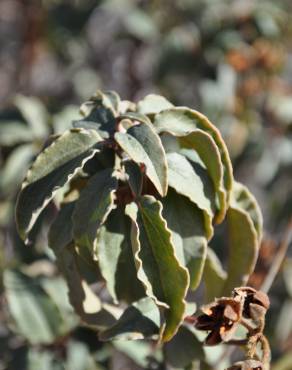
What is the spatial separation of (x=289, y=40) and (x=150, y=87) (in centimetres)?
54

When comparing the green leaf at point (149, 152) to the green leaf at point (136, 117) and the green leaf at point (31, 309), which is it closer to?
the green leaf at point (136, 117)

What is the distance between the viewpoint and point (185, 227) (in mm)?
1219

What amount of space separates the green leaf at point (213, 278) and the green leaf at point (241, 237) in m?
0.02

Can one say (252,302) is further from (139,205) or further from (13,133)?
(13,133)

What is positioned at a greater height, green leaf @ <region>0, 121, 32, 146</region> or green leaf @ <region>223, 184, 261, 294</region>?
green leaf @ <region>223, 184, 261, 294</region>

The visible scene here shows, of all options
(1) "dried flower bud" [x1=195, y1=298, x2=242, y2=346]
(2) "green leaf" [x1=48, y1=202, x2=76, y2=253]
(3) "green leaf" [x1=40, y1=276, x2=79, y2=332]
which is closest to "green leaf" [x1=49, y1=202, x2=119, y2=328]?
(2) "green leaf" [x1=48, y1=202, x2=76, y2=253]

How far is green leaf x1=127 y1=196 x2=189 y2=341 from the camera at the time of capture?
115cm

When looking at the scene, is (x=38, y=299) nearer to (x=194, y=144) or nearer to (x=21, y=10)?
(x=194, y=144)

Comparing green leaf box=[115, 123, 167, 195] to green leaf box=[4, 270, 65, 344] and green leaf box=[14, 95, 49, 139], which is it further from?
green leaf box=[14, 95, 49, 139]

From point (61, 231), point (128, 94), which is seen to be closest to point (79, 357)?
point (61, 231)

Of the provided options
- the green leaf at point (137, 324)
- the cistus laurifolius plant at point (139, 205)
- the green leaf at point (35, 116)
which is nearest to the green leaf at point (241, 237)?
the cistus laurifolius plant at point (139, 205)

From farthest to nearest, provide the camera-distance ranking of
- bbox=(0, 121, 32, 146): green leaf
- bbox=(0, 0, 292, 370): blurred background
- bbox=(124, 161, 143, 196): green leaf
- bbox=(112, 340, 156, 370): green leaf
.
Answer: bbox=(0, 121, 32, 146): green leaf, bbox=(0, 0, 292, 370): blurred background, bbox=(112, 340, 156, 370): green leaf, bbox=(124, 161, 143, 196): green leaf

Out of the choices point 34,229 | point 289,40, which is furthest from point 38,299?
point 289,40

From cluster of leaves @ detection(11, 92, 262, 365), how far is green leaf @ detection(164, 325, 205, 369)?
0.09 meters
